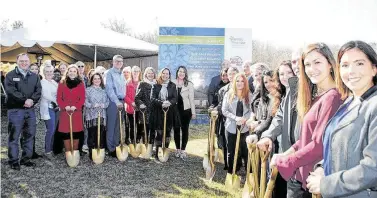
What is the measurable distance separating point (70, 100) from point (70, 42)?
7062 millimetres

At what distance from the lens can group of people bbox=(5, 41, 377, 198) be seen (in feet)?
4.70

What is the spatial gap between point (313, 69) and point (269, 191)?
101 centimetres

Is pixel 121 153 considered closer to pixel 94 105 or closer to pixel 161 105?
pixel 94 105

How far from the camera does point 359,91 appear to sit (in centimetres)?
148

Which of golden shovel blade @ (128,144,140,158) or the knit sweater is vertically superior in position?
the knit sweater

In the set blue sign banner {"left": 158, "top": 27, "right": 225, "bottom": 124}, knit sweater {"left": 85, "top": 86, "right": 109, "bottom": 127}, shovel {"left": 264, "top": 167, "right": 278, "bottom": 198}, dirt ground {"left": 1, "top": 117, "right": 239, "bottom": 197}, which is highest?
blue sign banner {"left": 158, "top": 27, "right": 225, "bottom": 124}

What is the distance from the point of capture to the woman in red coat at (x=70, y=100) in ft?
19.4

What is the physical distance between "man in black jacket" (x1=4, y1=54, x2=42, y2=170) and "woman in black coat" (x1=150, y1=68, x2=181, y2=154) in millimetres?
2022

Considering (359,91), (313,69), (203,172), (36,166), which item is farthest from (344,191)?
(36,166)

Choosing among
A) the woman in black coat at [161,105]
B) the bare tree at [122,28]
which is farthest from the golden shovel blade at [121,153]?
the bare tree at [122,28]

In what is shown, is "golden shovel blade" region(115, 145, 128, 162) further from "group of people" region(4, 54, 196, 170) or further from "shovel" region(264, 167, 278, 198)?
"shovel" region(264, 167, 278, 198)

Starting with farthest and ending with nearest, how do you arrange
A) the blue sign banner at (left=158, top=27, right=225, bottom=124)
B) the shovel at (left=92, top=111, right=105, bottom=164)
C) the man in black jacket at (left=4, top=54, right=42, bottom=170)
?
the blue sign banner at (left=158, top=27, right=225, bottom=124) < the shovel at (left=92, top=111, right=105, bottom=164) < the man in black jacket at (left=4, top=54, right=42, bottom=170)

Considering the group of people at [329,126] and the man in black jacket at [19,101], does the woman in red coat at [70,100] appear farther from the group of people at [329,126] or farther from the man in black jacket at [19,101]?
the group of people at [329,126]

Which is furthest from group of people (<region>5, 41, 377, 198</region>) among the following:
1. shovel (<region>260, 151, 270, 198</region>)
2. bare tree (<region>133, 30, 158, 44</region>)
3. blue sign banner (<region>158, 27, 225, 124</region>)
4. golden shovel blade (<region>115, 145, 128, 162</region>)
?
bare tree (<region>133, 30, 158, 44</region>)
